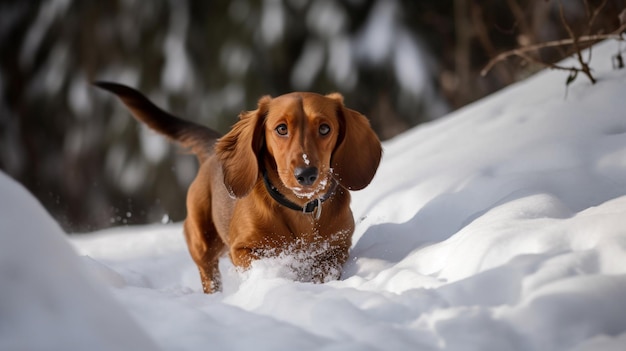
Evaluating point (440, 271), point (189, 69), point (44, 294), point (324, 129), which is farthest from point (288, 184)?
point (189, 69)

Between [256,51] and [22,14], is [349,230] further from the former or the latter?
[22,14]

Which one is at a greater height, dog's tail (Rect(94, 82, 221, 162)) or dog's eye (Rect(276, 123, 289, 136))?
dog's tail (Rect(94, 82, 221, 162))

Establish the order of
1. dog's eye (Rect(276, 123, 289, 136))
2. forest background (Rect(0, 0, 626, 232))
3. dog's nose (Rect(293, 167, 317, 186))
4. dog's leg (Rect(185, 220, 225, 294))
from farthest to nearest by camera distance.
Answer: forest background (Rect(0, 0, 626, 232)), dog's leg (Rect(185, 220, 225, 294)), dog's eye (Rect(276, 123, 289, 136)), dog's nose (Rect(293, 167, 317, 186))

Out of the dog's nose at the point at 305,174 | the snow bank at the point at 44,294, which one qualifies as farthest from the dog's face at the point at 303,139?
the snow bank at the point at 44,294

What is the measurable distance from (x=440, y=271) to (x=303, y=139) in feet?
2.03

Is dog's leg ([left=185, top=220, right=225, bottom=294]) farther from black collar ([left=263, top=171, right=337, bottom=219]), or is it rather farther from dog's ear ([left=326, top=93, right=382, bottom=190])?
dog's ear ([left=326, top=93, right=382, bottom=190])

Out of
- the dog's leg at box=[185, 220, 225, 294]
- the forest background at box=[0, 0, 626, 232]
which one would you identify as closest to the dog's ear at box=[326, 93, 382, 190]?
the dog's leg at box=[185, 220, 225, 294]

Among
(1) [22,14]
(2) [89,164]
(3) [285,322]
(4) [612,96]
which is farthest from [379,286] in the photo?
(1) [22,14]

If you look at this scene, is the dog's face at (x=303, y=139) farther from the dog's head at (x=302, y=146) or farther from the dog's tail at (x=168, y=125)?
the dog's tail at (x=168, y=125)

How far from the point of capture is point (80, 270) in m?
0.99

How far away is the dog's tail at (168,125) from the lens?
2854 millimetres

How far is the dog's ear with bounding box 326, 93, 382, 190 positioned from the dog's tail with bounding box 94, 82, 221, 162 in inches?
32.8

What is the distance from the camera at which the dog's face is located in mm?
1914

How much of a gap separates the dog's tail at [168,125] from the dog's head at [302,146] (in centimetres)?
64
